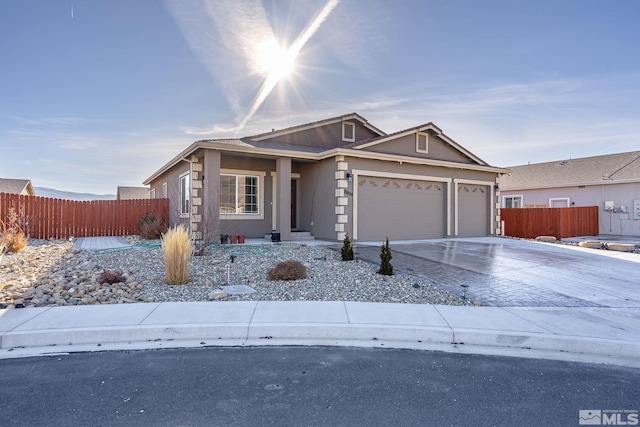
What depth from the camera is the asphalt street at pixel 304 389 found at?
9.57ft

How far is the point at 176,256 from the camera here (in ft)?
23.2

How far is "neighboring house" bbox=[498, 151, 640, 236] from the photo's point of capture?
20.8 meters

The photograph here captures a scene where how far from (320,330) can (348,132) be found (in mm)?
14175

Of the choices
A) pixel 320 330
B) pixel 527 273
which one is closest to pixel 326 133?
pixel 527 273

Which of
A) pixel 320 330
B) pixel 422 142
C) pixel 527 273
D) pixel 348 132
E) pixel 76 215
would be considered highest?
pixel 348 132

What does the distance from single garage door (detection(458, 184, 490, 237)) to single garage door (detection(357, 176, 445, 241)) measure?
1.19m

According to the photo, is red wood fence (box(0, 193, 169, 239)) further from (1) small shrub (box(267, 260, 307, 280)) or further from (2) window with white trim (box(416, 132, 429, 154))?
(2) window with white trim (box(416, 132, 429, 154))

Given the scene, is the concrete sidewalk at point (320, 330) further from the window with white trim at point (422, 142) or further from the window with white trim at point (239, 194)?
the window with white trim at point (422, 142)

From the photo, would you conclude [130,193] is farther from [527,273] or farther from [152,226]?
[527,273]

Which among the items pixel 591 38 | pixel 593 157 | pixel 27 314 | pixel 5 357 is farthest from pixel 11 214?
pixel 593 157

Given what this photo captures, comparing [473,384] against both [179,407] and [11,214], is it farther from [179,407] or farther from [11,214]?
[11,214]

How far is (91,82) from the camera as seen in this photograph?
12508 mm

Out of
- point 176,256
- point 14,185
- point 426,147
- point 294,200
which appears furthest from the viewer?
point 14,185

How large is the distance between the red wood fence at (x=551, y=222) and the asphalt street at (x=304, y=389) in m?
19.2
